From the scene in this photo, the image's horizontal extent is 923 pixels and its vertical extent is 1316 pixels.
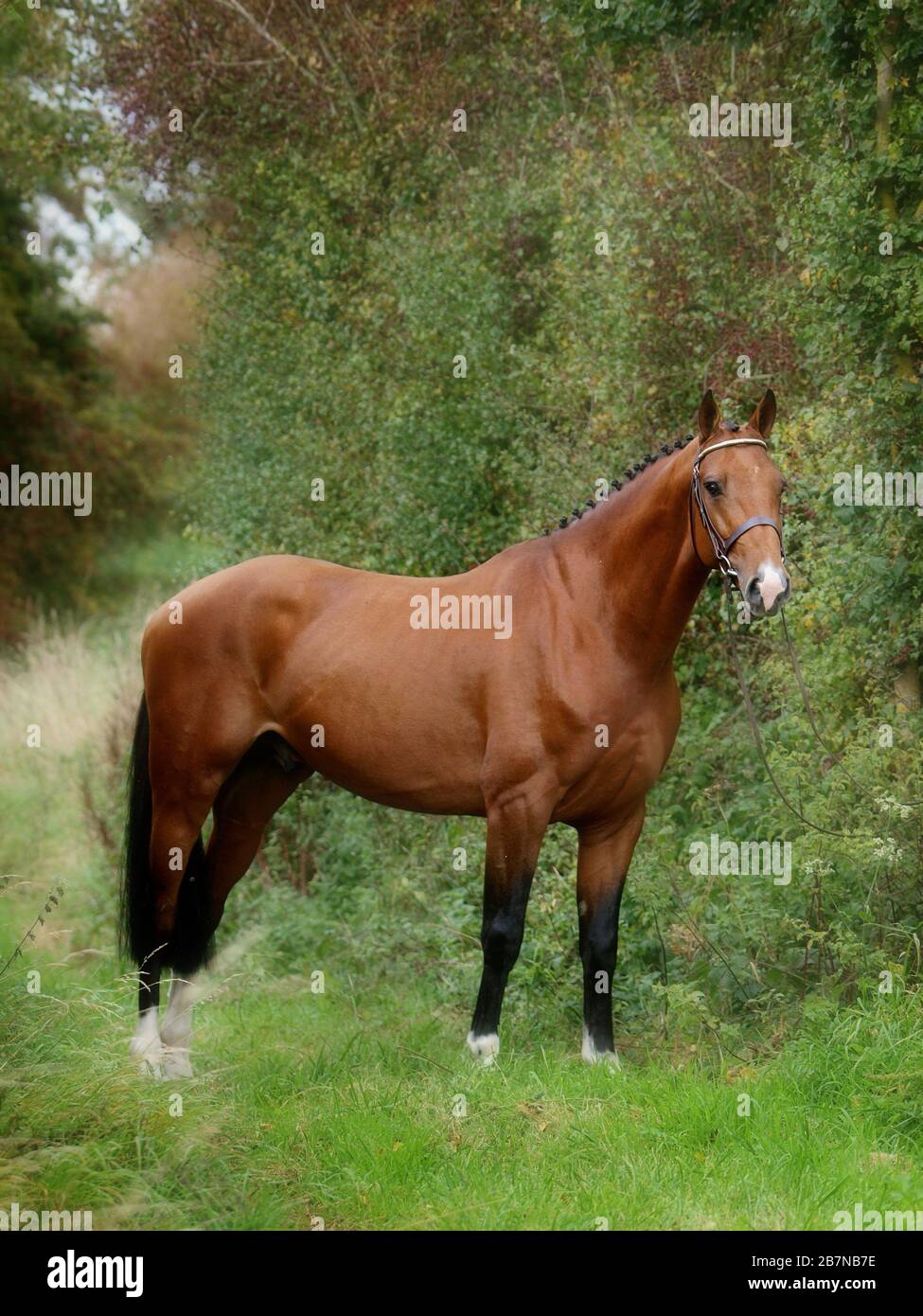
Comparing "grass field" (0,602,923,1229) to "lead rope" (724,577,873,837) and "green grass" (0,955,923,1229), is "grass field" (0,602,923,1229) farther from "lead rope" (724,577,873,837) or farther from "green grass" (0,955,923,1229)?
"lead rope" (724,577,873,837)

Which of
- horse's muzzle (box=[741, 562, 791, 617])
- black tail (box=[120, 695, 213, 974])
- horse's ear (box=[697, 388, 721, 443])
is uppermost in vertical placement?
horse's ear (box=[697, 388, 721, 443])

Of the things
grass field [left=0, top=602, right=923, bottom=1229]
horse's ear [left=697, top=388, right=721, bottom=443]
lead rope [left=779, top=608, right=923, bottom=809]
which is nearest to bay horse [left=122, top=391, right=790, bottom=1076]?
horse's ear [left=697, top=388, right=721, bottom=443]

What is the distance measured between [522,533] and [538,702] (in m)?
2.74

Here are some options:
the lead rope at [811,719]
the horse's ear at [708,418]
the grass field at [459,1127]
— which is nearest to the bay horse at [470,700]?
the horse's ear at [708,418]

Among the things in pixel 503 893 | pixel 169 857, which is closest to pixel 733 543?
pixel 503 893

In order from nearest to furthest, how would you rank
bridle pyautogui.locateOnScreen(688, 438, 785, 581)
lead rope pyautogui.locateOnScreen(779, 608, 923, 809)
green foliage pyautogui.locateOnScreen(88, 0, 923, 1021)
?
bridle pyautogui.locateOnScreen(688, 438, 785, 581), lead rope pyautogui.locateOnScreen(779, 608, 923, 809), green foliage pyautogui.locateOnScreen(88, 0, 923, 1021)

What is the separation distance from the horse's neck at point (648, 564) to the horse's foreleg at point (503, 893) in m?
0.82

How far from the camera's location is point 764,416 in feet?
17.2

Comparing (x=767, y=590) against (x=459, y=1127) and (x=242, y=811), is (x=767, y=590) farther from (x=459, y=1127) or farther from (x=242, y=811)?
(x=242, y=811)

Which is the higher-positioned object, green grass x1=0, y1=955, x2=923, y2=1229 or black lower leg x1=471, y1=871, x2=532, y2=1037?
black lower leg x1=471, y1=871, x2=532, y2=1037

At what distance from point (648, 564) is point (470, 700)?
3.10ft

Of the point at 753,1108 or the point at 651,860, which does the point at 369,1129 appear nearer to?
the point at 753,1108

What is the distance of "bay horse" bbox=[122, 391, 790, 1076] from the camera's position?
5496mm

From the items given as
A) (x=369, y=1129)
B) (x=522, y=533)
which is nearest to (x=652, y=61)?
(x=522, y=533)
